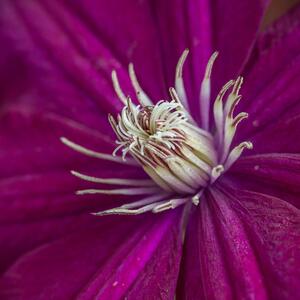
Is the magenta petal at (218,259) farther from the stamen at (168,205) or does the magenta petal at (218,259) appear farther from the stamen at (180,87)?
the stamen at (180,87)

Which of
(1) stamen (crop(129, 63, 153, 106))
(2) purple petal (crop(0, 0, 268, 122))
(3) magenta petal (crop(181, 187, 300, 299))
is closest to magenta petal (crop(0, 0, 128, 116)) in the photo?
(2) purple petal (crop(0, 0, 268, 122))

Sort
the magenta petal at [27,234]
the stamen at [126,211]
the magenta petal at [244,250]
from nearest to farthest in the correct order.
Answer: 1. the magenta petal at [244,250]
2. the stamen at [126,211]
3. the magenta petal at [27,234]

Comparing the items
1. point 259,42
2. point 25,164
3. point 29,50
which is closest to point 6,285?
point 25,164

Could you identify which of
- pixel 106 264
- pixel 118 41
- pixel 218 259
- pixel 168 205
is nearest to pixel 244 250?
pixel 218 259

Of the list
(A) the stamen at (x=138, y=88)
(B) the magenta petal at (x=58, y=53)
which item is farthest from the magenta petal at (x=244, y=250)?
(B) the magenta petal at (x=58, y=53)

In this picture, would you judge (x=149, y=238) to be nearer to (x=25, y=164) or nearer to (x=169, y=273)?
(x=169, y=273)

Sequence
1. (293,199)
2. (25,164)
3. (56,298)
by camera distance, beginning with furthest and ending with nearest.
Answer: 1. (25,164)
2. (56,298)
3. (293,199)
